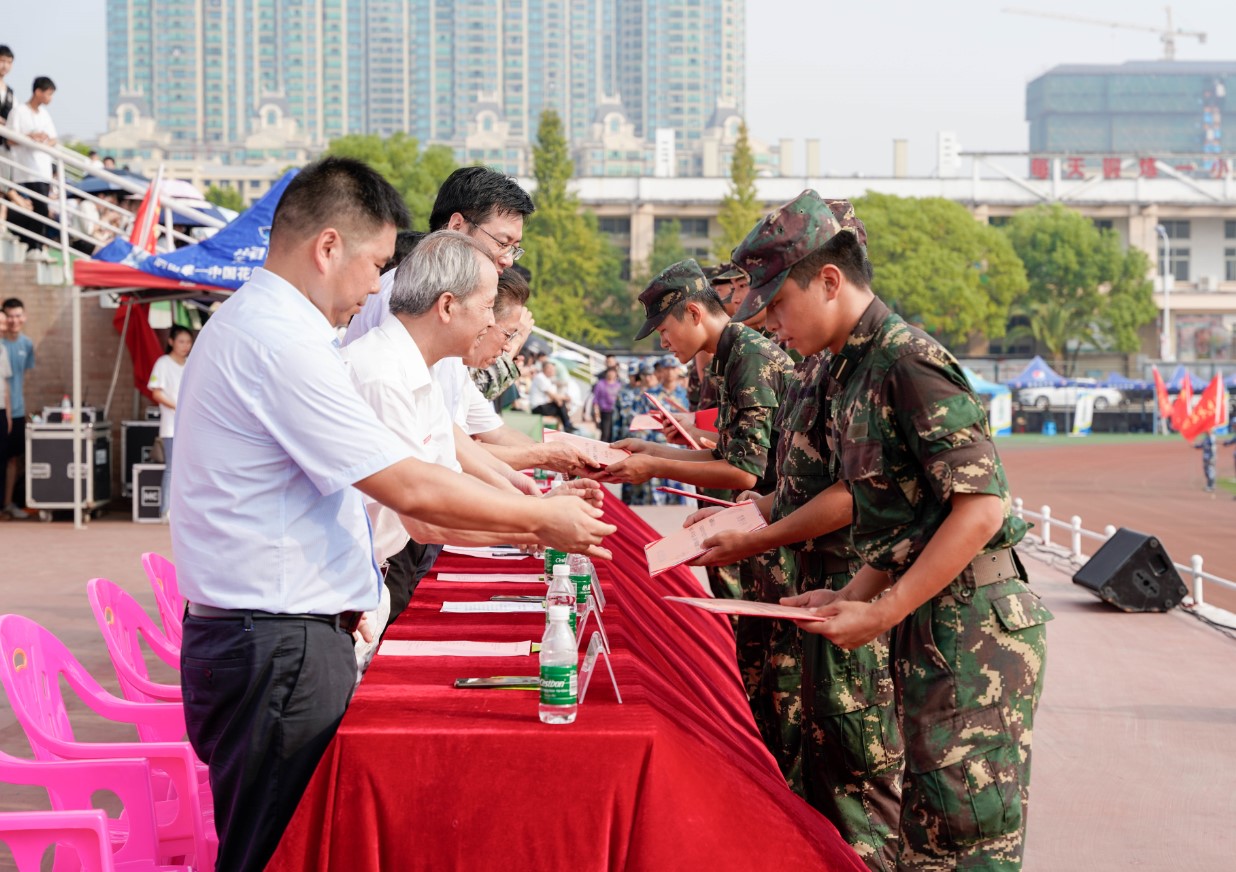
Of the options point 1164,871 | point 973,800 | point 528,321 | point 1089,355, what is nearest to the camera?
point 973,800

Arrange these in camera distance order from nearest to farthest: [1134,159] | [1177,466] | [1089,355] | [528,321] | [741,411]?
[741,411] → [528,321] → [1177,466] → [1089,355] → [1134,159]

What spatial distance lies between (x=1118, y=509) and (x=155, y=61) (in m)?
177

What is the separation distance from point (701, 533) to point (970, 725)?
42.0 inches

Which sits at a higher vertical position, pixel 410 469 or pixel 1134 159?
pixel 1134 159

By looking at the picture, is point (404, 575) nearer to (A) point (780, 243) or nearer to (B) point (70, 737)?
(B) point (70, 737)

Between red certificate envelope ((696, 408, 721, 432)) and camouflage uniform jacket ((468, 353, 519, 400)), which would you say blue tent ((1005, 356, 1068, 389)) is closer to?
camouflage uniform jacket ((468, 353, 519, 400))

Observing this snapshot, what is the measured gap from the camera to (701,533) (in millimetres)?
3562

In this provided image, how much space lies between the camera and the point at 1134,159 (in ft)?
323

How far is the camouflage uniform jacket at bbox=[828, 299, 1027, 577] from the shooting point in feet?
8.55

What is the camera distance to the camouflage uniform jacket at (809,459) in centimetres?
359

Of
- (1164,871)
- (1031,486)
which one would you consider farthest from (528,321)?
(1031,486)

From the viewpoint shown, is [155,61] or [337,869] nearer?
[337,869]

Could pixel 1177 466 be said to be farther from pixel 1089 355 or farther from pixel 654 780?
pixel 1089 355

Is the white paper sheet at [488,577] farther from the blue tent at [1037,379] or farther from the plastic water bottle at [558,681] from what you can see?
the blue tent at [1037,379]
